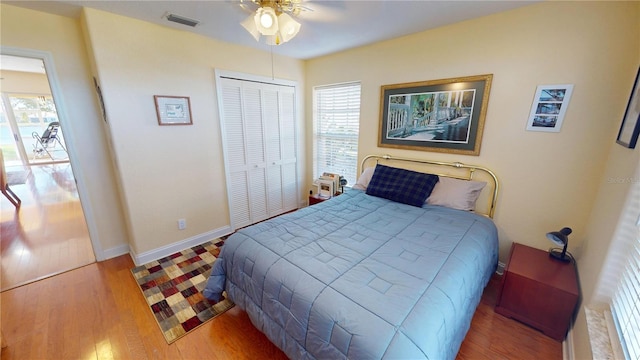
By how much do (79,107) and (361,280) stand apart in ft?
9.82

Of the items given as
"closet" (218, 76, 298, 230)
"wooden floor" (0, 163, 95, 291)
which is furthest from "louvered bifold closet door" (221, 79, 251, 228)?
"wooden floor" (0, 163, 95, 291)

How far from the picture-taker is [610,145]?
67.4 inches

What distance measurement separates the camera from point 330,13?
2008 mm

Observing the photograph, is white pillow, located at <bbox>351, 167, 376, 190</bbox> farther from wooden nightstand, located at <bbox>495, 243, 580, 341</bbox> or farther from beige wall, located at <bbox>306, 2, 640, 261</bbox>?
wooden nightstand, located at <bbox>495, 243, 580, 341</bbox>

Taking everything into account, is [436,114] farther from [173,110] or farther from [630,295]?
[173,110]

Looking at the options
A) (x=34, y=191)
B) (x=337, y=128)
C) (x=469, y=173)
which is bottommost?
(x=34, y=191)

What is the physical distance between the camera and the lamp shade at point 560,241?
1678 millimetres

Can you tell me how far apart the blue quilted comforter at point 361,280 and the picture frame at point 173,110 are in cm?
156

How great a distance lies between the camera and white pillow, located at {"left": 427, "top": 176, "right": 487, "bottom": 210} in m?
2.25

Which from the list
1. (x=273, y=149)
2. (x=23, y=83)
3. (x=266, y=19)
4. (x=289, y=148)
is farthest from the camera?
(x=23, y=83)

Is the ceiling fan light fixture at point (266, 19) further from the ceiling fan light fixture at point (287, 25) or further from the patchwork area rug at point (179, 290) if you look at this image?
the patchwork area rug at point (179, 290)

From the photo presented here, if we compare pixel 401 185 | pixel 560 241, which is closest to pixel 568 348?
pixel 560 241

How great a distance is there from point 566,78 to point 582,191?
0.90 meters

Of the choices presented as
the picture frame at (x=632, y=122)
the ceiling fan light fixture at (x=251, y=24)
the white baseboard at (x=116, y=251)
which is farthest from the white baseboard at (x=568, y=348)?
the white baseboard at (x=116, y=251)
